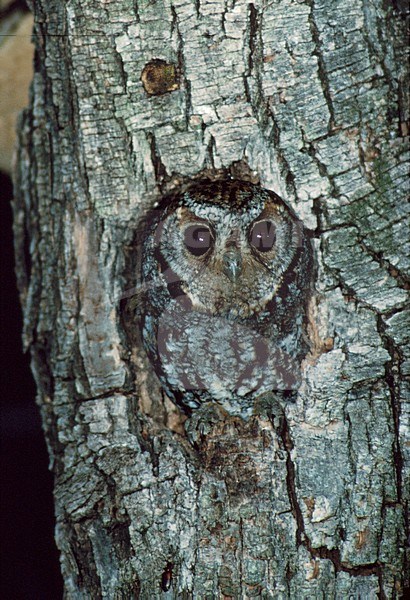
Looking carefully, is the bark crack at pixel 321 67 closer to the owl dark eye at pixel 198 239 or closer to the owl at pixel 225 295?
the owl at pixel 225 295

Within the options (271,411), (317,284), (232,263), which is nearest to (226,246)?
(232,263)

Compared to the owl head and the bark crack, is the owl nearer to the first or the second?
the owl head

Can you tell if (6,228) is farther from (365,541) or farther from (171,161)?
(365,541)

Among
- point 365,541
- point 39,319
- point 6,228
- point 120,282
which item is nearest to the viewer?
point 365,541

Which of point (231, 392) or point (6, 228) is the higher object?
point (6, 228)

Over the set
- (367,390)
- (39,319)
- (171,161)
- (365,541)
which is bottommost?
(365,541)

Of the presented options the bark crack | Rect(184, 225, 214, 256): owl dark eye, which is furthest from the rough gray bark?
Rect(184, 225, 214, 256): owl dark eye

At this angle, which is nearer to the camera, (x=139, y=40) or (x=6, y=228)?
(x=139, y=40)

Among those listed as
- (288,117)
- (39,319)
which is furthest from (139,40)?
(39,319)
